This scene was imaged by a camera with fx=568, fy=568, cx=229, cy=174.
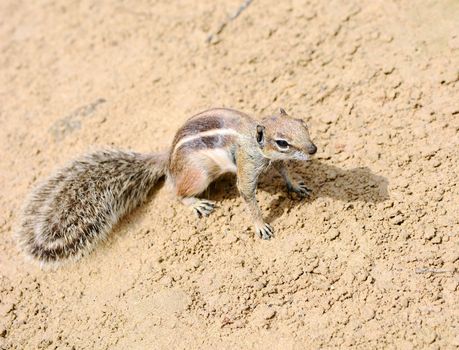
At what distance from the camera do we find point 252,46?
5.76 m

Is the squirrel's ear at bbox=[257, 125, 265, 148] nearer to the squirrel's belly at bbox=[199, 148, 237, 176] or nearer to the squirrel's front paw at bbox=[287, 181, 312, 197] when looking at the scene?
the squirrel's belly at bbox=[199, 148, 237, 176]

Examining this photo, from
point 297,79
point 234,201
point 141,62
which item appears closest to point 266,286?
point 234,201

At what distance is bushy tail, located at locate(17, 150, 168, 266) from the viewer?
4535mm

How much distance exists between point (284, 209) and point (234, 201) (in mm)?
448

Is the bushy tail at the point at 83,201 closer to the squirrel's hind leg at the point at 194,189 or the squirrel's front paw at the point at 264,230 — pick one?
the squirrel's hind leg at the point at 194,189

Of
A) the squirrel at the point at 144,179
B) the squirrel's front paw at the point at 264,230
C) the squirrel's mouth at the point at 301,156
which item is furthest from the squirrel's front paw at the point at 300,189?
the squirrel's mouth at the point at 301,156

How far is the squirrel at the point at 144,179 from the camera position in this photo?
14.1ft

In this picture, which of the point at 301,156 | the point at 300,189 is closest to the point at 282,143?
the point at 301,156

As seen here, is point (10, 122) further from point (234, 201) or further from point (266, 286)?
point (266, 286)

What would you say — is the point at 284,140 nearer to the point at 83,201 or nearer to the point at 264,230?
the point at 264,230

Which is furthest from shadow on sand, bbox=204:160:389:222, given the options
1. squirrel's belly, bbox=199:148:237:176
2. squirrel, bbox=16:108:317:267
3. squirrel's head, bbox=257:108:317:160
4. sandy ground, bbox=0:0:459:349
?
squirrel's head, bbox=257:108:317:160

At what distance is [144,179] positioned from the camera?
16.0 ft

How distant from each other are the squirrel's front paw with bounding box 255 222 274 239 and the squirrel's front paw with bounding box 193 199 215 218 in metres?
0.49

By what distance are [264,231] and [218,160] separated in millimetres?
683
